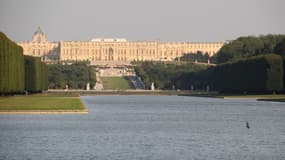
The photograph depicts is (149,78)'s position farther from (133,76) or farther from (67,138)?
(67,138)

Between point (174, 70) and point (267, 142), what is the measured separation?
10380 cm

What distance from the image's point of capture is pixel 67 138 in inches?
1214

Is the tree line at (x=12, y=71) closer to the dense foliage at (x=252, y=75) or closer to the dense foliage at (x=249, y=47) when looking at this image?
the dense foliage at (x=252, y=75)

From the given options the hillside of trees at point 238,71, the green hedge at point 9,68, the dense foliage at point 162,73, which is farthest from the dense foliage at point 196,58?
→ the green hedge at point 9,68

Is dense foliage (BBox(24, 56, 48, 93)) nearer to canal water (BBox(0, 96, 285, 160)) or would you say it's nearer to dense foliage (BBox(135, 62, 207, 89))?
dense foliage (BBox(135, 62, 207, 89))

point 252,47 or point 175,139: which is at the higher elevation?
point 252,47

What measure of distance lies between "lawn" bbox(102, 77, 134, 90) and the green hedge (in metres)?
55.3

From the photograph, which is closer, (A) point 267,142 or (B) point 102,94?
(A) point 267,142

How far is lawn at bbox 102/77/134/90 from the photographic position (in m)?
129

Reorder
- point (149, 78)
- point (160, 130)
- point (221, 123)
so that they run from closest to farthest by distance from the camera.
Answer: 1. point (160, 130)
2. point (221, 123)
3. point (149, 78)

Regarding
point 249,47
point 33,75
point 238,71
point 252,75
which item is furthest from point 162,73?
point 252,75

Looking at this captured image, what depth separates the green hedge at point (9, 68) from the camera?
63.0m

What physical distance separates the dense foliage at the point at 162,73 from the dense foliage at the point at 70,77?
24.0 ft

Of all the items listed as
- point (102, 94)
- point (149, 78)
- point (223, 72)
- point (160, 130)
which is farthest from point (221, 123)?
point (149, 78)
